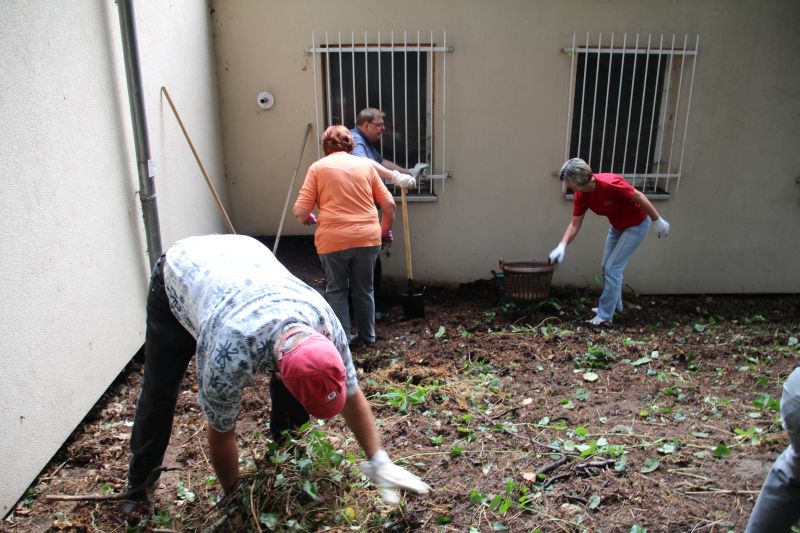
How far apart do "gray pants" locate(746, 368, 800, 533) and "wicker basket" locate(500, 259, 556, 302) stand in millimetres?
3326

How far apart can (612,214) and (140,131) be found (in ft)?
12.2

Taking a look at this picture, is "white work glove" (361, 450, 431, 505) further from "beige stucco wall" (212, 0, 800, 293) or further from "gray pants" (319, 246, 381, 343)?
"beige stucco wall" (212, 0, 800, 293)

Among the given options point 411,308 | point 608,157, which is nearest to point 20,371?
point 411,308

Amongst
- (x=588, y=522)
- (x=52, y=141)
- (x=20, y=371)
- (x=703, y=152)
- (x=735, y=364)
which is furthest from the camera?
(x=703, y=152)

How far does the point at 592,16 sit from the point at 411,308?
10.6 feet

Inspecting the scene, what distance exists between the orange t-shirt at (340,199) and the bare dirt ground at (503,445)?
0.91 meters

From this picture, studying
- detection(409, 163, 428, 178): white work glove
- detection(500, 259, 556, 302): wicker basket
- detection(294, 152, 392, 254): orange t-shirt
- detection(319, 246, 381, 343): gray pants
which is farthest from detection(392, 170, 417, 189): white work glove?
detection(500, 259, 556, 302): wicker basket

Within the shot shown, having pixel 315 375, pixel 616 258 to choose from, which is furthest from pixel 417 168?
pixel 315 375

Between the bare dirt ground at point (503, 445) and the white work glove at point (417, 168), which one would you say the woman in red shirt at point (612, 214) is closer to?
the bare dirt ground at point (503, 445)

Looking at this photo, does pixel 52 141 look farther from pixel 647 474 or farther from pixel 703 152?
pixel 703 152

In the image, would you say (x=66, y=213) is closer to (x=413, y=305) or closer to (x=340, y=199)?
Result: (x=340, y=199)

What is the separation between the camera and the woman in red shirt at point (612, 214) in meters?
4.85

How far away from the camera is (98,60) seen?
11.1 feet

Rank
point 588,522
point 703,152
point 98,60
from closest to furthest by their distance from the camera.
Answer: point 588,522
point 98,60
point 703,152
